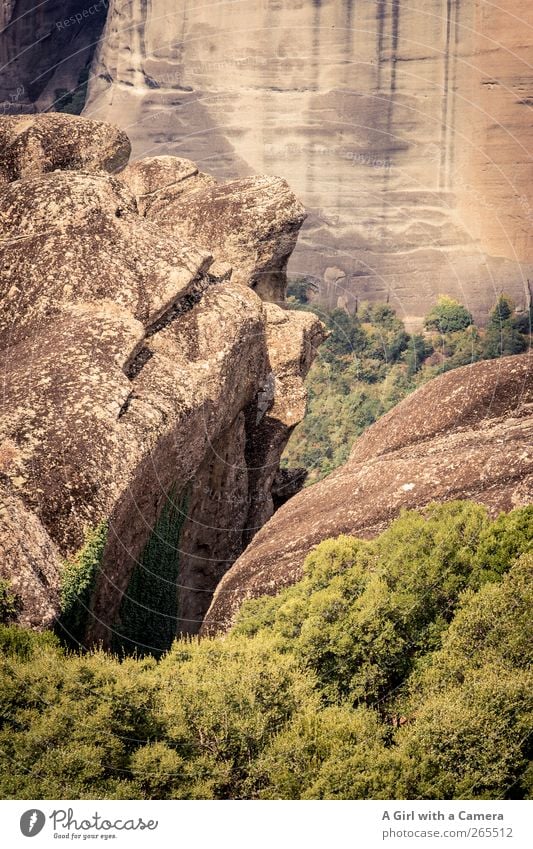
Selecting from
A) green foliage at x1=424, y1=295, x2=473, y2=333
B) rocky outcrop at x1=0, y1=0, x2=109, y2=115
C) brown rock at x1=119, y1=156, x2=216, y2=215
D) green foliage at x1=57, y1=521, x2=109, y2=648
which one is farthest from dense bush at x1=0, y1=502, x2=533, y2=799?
rocky outcrop at x1=0, y1=0, x2=109, y2=115

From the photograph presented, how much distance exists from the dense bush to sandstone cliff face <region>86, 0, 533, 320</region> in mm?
82711

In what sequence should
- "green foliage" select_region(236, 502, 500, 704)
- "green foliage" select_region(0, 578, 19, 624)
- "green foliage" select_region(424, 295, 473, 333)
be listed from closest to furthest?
"green foliage" select_region(0, 578, 19, 624) < "green foliage" select_region(236, 502, 500, 704) < "green foliage" select_region(424, 295, 473, 333)

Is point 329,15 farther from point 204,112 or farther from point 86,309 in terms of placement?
point 86,309

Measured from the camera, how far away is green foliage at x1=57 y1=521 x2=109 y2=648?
2923cm

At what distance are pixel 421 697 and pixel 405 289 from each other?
89830 mm

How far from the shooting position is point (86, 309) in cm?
3553

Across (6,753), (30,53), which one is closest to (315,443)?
(6,753)

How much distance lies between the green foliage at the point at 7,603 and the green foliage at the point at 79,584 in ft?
5.75

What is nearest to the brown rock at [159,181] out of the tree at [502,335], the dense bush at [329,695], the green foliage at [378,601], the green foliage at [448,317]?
the green foliage at [378,601]

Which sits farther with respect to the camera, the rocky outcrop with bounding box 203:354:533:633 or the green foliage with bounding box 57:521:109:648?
the rocky outcrop with bounding box 203:354:533:633

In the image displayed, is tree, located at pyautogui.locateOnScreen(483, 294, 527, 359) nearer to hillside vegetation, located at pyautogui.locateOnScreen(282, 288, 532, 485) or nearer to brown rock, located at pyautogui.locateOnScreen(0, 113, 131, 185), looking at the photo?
hillside vegetation, located at pyautogui.locateOnScreen(282, 288, 532, 485)

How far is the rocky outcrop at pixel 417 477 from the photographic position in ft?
106

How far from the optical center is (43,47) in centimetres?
13812

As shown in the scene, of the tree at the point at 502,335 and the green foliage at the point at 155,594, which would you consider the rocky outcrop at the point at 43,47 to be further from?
the green foliage at the point at 155,594
